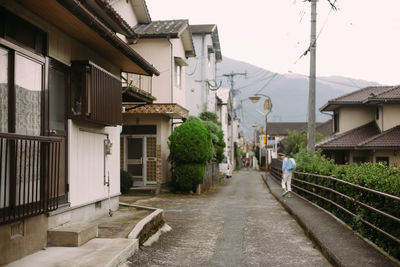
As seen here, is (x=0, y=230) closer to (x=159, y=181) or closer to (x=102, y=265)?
(x=102, y=265)

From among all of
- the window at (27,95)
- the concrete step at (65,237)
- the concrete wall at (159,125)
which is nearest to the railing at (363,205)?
the concrete step at (65,237)

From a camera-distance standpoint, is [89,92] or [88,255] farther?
[89,92]

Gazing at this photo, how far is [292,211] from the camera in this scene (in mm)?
12992

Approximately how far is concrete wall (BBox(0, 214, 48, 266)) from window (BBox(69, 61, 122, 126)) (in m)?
2.25

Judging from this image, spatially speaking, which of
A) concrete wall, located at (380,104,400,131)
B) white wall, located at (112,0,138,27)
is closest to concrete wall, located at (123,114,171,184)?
white wall, located at (112,0,138,27)

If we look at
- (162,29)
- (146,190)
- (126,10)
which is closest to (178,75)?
(162,29)

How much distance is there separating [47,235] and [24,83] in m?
2.40

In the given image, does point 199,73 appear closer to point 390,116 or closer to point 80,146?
point 390,116

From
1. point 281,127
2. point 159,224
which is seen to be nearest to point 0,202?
point 159,224

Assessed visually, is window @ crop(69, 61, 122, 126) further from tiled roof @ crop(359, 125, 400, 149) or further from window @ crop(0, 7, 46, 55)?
tiled roof @ crop(359, 125, 400, 149)

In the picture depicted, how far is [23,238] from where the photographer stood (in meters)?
6.02

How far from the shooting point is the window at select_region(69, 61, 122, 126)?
8188mm

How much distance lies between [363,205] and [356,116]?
2294 cm

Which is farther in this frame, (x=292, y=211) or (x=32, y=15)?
(x=292, y=211)
